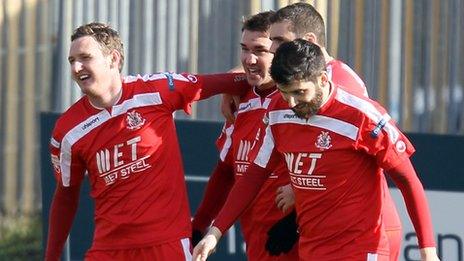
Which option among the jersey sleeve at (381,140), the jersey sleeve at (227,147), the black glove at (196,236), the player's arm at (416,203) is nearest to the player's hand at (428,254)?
the player's arm at (416,203)

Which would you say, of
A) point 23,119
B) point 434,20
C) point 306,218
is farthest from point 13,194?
point 306,218

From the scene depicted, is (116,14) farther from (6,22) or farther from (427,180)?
(427,180)

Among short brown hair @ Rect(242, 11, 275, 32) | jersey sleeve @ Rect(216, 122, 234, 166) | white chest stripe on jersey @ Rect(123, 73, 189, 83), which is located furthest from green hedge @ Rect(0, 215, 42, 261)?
short brown hair @ Rect(242, 11, 275, 32)

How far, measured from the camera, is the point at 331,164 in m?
6.10

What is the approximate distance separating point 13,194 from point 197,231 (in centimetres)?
343

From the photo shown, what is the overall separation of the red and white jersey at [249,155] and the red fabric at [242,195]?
35 centimetres

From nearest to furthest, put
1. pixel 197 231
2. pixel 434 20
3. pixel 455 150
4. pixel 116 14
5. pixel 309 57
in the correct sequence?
1. pixel 309 57
2. pixel 197 231
3. pixel 455 150
4. pixel 434 20
5. pixel 116 14

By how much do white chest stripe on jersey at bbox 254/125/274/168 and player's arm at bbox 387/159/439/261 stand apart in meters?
0.62

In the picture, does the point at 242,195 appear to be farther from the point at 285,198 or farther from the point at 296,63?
the point at 296,63

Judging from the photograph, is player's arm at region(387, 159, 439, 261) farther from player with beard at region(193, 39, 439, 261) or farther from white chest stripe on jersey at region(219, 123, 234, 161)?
white chest stripe on jersey at region(219, 123, 234, 161)

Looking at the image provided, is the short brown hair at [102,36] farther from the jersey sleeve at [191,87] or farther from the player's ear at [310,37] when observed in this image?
the player's ear at [310,37]

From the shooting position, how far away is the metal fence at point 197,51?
924 centimetres

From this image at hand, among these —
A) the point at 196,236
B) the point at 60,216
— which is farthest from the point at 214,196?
the point at 60,216

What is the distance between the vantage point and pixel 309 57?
19.4ft
